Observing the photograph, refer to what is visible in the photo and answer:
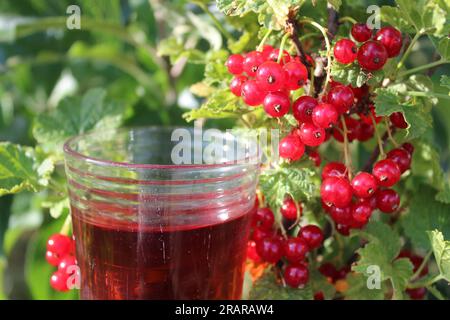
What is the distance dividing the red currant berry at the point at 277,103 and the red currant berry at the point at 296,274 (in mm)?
192

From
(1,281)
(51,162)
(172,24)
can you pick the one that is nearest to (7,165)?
(51,162)

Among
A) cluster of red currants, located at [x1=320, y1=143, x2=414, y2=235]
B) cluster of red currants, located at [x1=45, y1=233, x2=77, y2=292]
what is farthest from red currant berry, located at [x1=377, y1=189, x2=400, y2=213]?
cluster of red currants, located at [x1=45, y1=233, x2=77, y2=292]

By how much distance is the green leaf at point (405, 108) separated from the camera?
0.54 metres

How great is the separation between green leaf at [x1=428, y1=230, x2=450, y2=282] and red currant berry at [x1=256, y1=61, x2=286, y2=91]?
218 mm

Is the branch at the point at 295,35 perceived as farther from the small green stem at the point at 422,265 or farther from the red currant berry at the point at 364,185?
the small green stem at the point at 422,265

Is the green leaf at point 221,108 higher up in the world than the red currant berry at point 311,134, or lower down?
higher up

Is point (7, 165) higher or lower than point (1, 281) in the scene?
higher

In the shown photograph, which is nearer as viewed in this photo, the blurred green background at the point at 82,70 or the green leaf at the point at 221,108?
the green leaf at the point at 221,108

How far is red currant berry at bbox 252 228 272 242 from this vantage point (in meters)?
0.65

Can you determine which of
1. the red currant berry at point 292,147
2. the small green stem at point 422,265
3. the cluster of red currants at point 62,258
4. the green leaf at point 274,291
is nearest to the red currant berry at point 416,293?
the small green stem at point 422,265

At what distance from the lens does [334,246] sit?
2.50ft

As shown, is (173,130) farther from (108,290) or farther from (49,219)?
(49,219)

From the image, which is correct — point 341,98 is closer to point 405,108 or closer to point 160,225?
point 405,108
